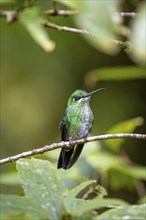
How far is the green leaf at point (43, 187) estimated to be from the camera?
69 cm

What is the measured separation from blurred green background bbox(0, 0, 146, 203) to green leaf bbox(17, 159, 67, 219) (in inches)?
132

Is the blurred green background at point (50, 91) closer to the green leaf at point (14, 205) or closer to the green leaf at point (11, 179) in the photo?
the green leaf at point (11, 179)

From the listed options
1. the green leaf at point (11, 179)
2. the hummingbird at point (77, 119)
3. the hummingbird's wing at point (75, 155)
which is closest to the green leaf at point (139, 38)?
the hummingbird's wing at point (75, 155)

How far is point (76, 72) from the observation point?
14.7 ft

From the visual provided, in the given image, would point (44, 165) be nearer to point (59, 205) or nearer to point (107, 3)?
point (59, 205)

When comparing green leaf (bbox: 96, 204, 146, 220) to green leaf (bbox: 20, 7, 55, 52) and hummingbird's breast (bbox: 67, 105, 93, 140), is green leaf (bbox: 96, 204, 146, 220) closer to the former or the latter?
green leaf (bbox: 20, 7, 55, 52)

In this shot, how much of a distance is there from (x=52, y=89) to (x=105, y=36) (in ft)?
14.0

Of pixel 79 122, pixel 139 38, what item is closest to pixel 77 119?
pixel 79 122

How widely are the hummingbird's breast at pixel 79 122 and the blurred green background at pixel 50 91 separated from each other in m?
1.95

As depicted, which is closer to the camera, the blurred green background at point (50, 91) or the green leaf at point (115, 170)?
the green leaf at point (115, 170)

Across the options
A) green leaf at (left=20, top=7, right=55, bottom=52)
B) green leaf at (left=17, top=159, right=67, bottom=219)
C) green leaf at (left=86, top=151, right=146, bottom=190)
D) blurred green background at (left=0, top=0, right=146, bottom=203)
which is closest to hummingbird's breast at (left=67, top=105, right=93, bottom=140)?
green leaf at (left=86, top=151, right=146, bottom=190)

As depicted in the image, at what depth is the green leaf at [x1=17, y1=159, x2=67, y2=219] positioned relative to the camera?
0.69m

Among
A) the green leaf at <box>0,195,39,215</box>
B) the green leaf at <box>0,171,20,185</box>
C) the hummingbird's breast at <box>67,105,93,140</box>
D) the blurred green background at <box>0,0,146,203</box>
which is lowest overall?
the green leaf at <box>0,195,39,215</box>

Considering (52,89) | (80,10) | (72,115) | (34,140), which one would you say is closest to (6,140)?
(34,140)
